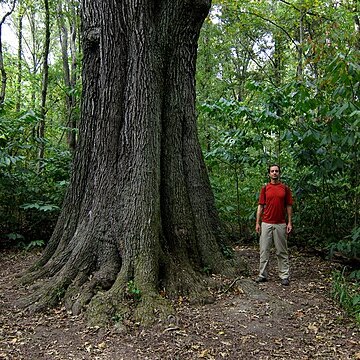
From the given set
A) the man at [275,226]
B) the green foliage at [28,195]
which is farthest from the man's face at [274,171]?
the green foliage at [28,195]

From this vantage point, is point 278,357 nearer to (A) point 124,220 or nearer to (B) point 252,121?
(A) point 124,220

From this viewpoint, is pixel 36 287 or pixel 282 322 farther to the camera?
pixel 36 287

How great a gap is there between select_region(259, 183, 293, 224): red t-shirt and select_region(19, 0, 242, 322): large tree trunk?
0.84 meters

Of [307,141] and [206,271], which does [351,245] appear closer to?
[307,141]

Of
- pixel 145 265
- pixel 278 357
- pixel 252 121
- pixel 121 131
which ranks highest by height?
pixel 252 121

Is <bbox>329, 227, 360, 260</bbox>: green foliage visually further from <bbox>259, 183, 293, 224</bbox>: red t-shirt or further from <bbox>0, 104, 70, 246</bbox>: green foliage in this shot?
<bbox>0, 104, 70, 246</bbox>: green foliage

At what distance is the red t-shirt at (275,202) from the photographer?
6066mm

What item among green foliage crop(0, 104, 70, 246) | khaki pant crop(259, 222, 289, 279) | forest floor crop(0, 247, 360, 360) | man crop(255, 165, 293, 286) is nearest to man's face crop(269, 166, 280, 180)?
man crop(255, 165, 293, 286)

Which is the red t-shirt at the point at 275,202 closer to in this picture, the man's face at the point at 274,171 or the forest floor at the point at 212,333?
the man's face at the point at 274,171

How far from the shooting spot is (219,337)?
158 inches

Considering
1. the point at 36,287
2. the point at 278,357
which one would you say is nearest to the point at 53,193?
the point at 36,287

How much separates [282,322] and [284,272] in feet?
5.38

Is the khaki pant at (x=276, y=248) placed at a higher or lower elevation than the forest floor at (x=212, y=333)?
higher

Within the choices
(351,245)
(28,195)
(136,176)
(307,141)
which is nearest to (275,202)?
(307,141)
